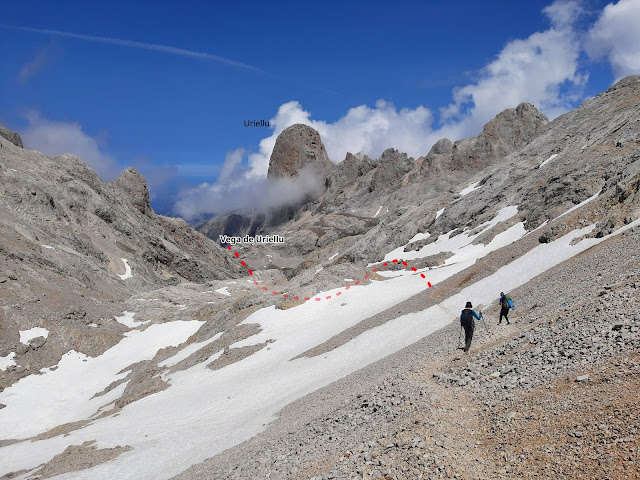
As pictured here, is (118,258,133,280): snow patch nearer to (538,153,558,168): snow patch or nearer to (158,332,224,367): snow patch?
(158,332,224,367): snow patch

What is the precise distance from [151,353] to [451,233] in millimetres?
38777

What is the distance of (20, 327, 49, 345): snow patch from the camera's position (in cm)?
4950

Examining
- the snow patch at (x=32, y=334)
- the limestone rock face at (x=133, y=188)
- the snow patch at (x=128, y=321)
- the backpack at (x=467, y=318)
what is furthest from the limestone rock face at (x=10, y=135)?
the backpack at (x=467, y=318)

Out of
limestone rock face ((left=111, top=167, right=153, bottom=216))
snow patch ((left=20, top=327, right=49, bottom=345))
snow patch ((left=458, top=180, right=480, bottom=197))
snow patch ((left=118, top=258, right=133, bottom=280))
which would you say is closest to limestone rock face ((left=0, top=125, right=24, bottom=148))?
limestone rock face ((left=111, top=167, right=153, bottom=216))

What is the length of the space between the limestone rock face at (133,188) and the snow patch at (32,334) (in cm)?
8102

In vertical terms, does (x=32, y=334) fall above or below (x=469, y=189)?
above

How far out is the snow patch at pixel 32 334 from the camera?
4950 centimetres

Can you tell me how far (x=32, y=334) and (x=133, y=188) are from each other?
88318mm

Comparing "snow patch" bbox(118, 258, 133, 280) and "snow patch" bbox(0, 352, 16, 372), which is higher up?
"snow patch" bbox(118, 258, 133, 280)

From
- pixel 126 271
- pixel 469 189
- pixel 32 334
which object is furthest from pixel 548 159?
pixel 126 271

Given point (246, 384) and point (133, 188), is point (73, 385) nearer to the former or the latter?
point (246, 384)

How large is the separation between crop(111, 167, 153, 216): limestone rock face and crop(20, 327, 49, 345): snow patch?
8102cm

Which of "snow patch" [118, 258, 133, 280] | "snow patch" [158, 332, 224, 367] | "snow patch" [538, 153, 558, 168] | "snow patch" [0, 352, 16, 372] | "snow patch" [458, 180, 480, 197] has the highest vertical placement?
"snow patch" [118, 258, 133, 280]

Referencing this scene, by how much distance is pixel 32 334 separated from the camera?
50500 millimetres
